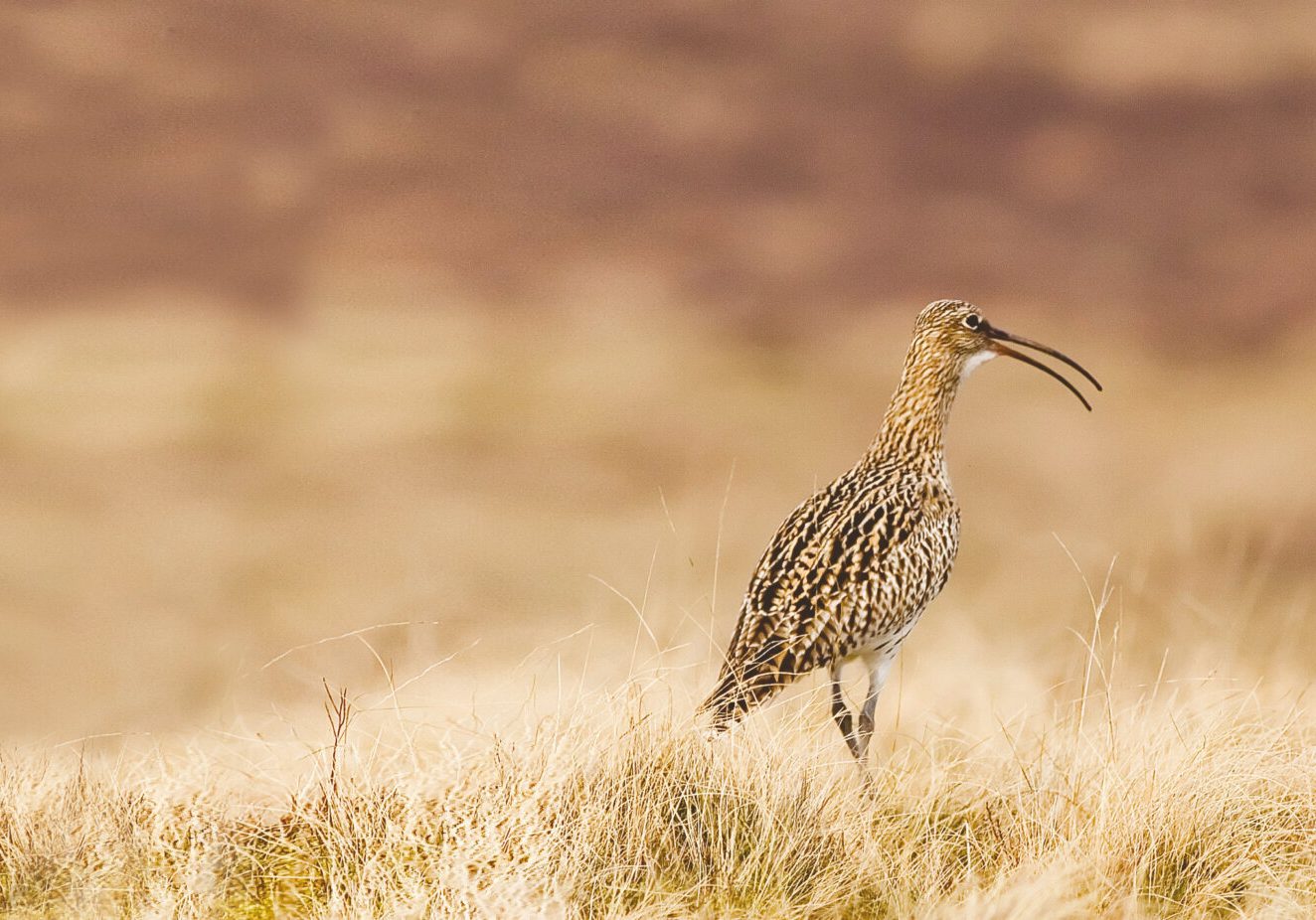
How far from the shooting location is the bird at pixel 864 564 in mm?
6500

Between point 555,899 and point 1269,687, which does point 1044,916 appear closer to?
point 555,899

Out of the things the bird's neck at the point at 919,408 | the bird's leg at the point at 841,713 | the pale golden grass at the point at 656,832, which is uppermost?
the bird's neck at the point at 919,408

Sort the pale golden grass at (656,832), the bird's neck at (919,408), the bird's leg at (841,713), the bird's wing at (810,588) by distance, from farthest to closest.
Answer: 1. the bird's neck at (919,408)
2. the bird's leg at (841,713)
3. the bird's wing at (810,588)
4. the pale golden grass at (656,832)

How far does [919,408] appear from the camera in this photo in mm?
7207

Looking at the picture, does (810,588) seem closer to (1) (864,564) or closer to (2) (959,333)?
(1) (864,564)

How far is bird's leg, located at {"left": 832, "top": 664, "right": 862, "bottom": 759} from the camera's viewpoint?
6.70m

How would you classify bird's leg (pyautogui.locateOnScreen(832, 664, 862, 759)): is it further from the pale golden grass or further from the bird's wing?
the pale golden grass

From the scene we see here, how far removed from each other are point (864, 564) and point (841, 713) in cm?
75

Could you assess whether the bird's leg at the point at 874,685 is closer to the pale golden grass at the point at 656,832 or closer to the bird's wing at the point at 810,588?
the bird's wing at the point at 810,588

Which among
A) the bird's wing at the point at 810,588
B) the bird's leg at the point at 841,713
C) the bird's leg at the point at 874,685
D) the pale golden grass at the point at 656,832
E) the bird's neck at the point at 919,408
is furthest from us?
the bird's neck at the point at 919,408

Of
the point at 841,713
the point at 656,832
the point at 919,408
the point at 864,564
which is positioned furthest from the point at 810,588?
the point at 656,832

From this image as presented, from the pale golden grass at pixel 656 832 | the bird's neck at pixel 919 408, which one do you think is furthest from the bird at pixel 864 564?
A: the pale golden grass at pixel 656 832

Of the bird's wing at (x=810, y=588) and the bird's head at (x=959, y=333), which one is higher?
the bird's head at (x=959, y=333)

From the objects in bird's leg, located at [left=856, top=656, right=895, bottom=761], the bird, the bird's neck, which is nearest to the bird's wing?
the bird
